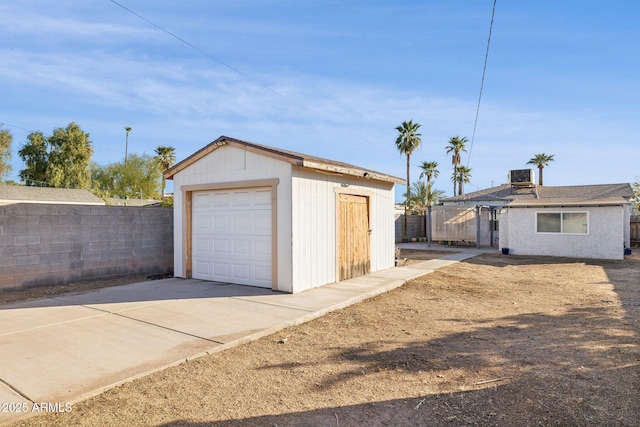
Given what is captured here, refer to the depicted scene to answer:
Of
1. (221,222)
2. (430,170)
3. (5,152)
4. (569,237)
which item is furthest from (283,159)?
(5,152)

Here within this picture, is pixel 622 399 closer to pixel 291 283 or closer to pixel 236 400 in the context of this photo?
pixel 236 400

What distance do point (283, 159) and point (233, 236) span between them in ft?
7.79

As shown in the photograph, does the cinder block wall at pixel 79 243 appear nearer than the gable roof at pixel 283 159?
No

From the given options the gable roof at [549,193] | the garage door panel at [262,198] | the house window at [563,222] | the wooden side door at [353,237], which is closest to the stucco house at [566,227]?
the house window at [563,222]

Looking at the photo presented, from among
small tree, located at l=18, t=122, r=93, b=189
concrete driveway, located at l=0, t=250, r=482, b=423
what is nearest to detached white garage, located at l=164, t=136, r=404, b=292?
concrete driveway, located at l=0, t=250, r=482, b=423

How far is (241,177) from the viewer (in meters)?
8.48

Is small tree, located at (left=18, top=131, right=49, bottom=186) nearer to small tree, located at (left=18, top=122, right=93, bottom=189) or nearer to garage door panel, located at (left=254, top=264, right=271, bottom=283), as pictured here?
small tree, located at (left=18, top=122, right=93, bottom=189)

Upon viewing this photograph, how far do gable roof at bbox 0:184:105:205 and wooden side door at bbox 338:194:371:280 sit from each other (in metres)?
24.4

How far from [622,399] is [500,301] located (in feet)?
14.4

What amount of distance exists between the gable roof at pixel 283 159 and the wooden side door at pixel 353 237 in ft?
2.28

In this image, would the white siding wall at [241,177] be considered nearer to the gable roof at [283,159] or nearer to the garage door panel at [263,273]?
the gable roof at [283,159]

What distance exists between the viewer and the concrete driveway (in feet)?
11.6

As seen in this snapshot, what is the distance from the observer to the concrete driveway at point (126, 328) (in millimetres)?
3527

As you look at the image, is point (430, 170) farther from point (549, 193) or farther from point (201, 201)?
point (201, 201)
